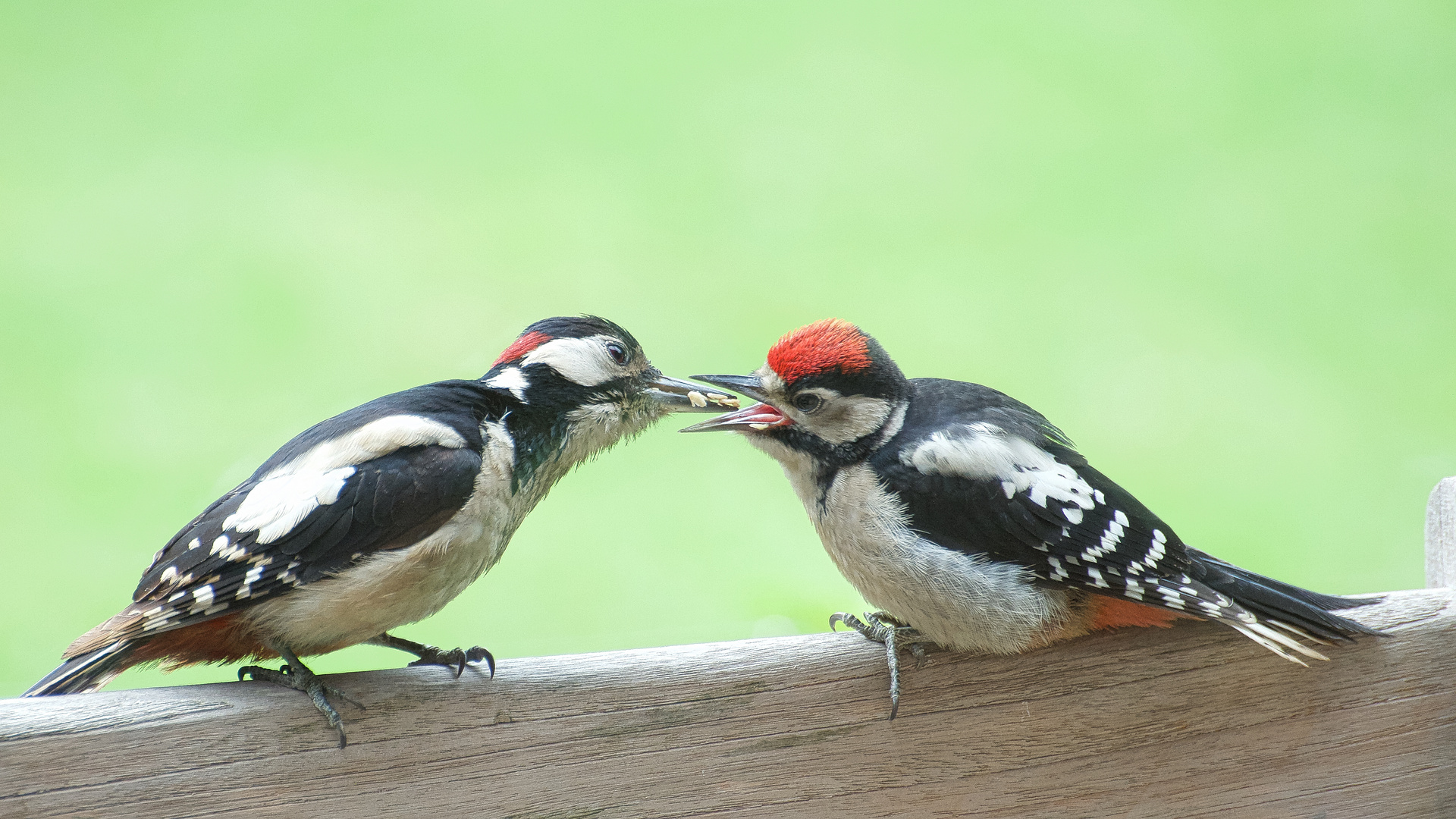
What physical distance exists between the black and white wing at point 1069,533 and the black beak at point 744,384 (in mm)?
207

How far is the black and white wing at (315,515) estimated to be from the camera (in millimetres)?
1319

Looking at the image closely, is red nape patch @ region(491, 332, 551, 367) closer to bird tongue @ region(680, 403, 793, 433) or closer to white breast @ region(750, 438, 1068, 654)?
bird tongue @ region(680, 403, 793, 433)

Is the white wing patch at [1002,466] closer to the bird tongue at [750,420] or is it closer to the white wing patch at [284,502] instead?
the bird tongue at [750,420]

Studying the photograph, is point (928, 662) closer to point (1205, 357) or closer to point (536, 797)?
point (536, 797)

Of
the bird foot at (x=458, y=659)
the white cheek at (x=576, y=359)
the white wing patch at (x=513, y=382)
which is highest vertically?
the white cheek at (x=576, y=359)

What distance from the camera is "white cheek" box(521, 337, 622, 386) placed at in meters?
1.56

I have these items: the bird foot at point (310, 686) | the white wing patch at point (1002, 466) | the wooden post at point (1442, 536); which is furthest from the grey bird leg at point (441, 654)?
the wooden post at point (1442, 536)

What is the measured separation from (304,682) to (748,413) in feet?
2.40

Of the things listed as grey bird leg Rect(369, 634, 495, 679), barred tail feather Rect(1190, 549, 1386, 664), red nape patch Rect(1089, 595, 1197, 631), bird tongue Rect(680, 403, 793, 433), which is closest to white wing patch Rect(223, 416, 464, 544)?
grey bird leg Rect(369, 634, 495, 679)

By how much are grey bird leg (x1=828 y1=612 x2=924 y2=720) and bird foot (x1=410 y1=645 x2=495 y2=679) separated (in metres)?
0.53

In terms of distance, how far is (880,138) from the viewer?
8.44ft

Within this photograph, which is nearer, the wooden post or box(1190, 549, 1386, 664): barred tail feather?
box(1190, 549, 1386, 664): barred tail feather

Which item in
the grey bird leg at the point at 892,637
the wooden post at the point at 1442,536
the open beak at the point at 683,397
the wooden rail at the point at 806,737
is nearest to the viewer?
the wooden rail at the point at 806,737

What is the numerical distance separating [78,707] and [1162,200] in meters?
2.36
